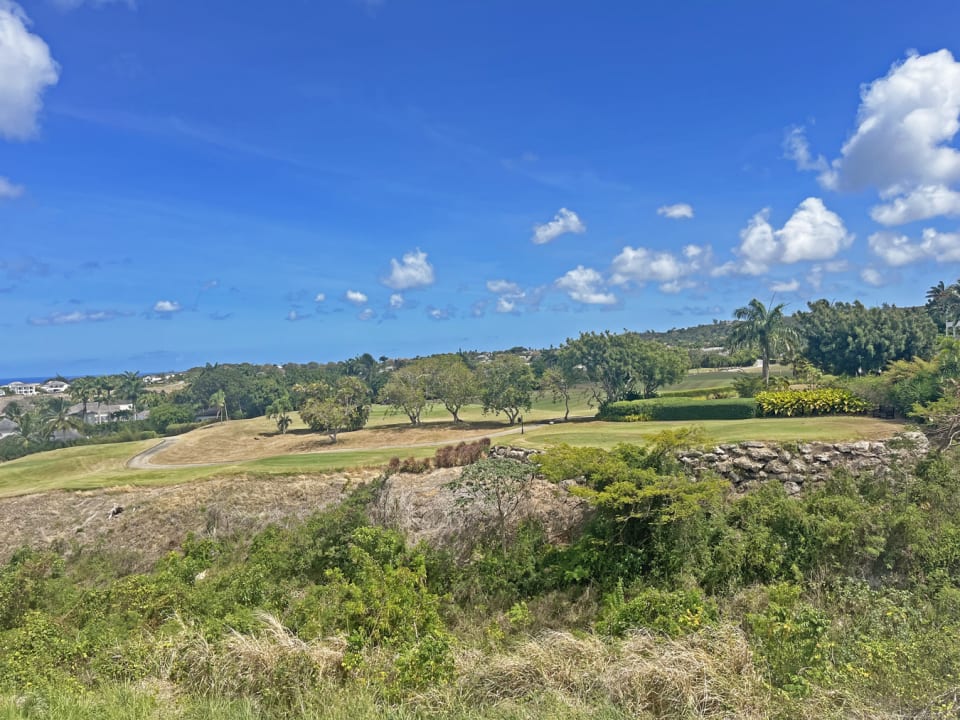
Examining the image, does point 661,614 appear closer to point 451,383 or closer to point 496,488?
point 496,488

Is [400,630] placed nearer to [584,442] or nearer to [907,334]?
[584,442]

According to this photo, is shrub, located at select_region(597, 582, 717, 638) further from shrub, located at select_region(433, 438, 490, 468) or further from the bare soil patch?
the bare soil patch

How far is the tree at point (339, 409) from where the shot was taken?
164 ft

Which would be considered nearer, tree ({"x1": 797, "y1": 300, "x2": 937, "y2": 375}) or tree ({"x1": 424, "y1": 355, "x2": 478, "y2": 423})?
tree ({"x1": 797, "y1": 300, "x2": 937, "y2": 375})

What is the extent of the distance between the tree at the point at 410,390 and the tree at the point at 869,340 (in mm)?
34239

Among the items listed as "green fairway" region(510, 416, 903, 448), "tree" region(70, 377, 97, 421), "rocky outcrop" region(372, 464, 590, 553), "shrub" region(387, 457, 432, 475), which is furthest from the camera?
"tree" region(70, 377, 97, 421)

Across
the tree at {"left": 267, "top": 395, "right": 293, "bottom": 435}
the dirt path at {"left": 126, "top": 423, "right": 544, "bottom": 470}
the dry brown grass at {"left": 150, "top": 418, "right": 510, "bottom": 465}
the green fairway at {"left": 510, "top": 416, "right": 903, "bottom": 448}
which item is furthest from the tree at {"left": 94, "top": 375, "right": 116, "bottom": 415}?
the green fairway at {"left": 510, "top": 416, "right": 903, "bottom": 448}

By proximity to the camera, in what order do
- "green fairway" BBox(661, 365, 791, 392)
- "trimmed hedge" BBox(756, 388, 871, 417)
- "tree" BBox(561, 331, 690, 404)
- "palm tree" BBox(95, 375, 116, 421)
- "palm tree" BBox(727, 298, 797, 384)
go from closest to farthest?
1. "trimmed hedge" BBox(756, 388, 871, 417)
2. "palm tree" BBox(727, 298, 797, 384)
3. "tree" BBox(561, 331, 690, 404)
4. "green fairway" BBox(661, 365, 791, 392)
5. "palm tree" BBox(95, 375, 116, 421)

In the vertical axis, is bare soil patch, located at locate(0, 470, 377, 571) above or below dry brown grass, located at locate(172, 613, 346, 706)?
below

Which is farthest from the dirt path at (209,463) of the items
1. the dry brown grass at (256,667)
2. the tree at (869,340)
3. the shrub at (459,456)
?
the dry brown grass at (256,667)

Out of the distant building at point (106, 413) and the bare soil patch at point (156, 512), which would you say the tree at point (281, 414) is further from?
the distant building at point (106, 413)

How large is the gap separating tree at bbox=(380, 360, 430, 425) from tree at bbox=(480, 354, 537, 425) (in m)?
6.03

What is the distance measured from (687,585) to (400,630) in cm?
570

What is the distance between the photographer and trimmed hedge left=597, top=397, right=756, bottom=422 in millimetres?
31516
